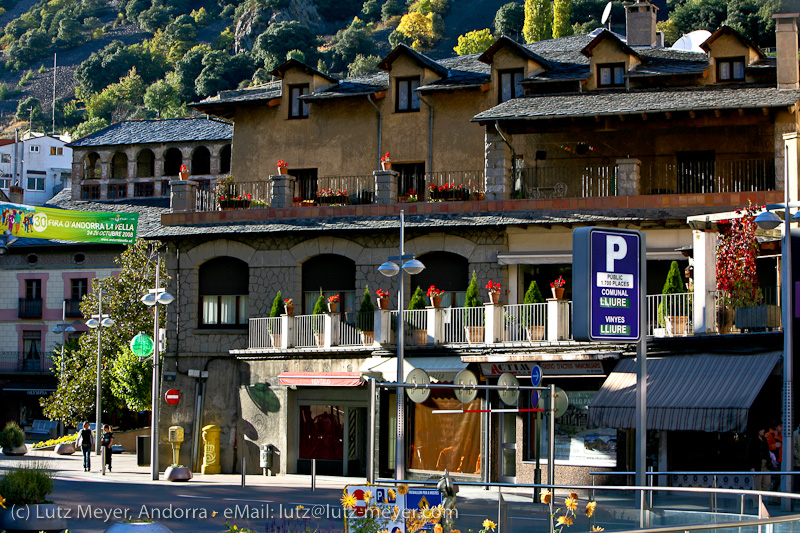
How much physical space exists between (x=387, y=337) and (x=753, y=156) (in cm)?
1084

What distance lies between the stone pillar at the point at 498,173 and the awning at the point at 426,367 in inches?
189

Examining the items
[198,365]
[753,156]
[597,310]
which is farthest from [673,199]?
[198,365]

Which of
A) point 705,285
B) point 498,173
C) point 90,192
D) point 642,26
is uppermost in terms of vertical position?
point 642,26

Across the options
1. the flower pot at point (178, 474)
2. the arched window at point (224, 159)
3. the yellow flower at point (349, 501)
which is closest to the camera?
the yellow flower at point (349, 501)

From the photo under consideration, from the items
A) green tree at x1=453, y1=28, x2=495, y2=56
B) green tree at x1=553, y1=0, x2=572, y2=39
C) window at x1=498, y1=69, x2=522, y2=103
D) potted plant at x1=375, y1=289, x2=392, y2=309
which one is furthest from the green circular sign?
green tree at x1=453, y1=28, x2=495, y2=56

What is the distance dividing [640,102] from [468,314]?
720cm

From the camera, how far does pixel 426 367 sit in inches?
1241

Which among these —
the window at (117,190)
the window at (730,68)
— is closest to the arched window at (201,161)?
the window at (117,190)

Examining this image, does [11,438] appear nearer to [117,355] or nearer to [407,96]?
[117,355]

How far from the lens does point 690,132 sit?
33000 mm

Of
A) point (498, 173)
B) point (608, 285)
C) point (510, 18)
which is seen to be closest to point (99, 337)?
point (498, 173)

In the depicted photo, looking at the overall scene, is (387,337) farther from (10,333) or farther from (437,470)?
(10,333)

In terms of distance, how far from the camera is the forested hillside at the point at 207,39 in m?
121

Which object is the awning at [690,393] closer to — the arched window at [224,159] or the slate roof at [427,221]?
the slate roof at [427,221]
